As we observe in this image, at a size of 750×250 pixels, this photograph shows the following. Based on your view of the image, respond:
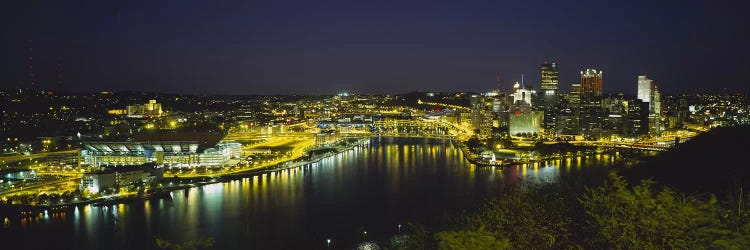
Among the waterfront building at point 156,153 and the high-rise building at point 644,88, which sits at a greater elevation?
the high-rise building at point 644,88

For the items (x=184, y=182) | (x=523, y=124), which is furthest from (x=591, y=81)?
(x=184, y=182)

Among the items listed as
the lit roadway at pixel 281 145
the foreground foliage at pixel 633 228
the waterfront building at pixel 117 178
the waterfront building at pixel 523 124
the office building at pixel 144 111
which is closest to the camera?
the foreground foliage at pixel 633 228

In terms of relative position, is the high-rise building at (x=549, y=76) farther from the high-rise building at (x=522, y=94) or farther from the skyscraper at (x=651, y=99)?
the skyscraper at (x=651, y=99)

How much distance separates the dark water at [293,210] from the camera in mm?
5668

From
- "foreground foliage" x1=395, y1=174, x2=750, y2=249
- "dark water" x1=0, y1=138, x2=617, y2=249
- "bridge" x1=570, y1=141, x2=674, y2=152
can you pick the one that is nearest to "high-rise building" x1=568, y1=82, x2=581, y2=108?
"bridge" x1=570, y1=141, x2=674, y2=152

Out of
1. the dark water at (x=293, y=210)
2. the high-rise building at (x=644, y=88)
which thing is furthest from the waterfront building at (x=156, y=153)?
the high-rise building at (x=644, y=88)

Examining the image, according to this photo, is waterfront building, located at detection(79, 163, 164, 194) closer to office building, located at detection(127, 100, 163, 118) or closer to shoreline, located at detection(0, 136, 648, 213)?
shoreline, located at detection(0, 136, 648, 213)

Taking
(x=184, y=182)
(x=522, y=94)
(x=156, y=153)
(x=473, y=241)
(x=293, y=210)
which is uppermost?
(x=522, y=94)

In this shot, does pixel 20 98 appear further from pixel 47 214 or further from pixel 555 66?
pixel 555 66

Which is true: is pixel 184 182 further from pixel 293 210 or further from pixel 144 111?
pixel 144 111

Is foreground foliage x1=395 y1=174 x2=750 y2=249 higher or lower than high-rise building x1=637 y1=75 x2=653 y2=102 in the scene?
lower

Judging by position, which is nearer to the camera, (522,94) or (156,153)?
(156,153)

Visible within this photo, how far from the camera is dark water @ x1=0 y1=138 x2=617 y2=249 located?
5668 millimetres

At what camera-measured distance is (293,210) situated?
689 centimetres
